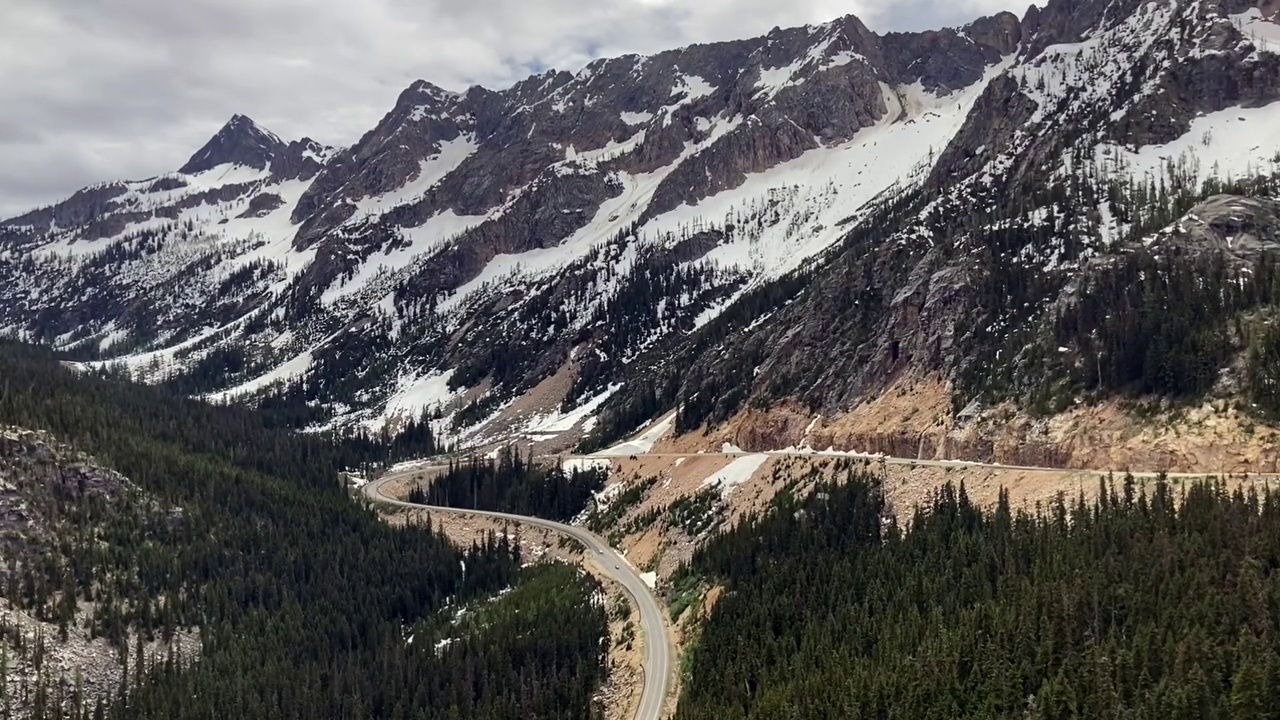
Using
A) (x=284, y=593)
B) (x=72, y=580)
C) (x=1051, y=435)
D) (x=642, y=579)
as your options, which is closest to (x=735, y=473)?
(x=642, y=579)

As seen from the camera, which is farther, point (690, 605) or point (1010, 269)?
point (1010, 269)

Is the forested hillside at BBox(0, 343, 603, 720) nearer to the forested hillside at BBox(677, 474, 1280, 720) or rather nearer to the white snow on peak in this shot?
the forested hillside at BBox(677, 474, 1280, 720)

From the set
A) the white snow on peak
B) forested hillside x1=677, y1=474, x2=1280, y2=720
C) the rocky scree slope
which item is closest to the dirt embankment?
forested hillside x1=677, y1=474, x2=1280, y2=720

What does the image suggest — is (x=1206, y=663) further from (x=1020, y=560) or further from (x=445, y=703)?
(x=445, y=703)

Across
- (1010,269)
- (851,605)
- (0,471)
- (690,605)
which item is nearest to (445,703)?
(690,605)

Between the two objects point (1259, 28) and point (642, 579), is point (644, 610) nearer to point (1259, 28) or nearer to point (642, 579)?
point (642, 579)

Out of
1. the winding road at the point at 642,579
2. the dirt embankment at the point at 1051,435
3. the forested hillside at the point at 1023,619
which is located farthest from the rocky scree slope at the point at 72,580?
the dirt embankment at the point at 1051,435

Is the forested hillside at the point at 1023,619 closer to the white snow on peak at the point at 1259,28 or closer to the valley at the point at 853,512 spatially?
the valley at the point at 853,512

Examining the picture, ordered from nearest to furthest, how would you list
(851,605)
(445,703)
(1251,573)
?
(1251,573)
(851,605)
(445,703)
